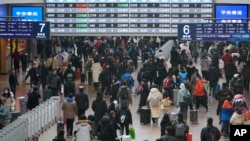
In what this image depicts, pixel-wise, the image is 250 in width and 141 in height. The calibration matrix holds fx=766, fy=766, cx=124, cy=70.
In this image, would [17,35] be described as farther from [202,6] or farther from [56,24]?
[202,6]

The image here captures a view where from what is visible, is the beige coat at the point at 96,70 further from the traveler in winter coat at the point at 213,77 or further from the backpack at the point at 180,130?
the backpack at the point at 180,130

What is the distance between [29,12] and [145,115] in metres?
6.77

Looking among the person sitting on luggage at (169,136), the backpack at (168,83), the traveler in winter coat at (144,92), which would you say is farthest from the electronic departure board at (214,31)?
the person sitting on luggage at (169,136)

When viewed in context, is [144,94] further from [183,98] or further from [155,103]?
[155,103]

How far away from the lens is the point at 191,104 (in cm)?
2289

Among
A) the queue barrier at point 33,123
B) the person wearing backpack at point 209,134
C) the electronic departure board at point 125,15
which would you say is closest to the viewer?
A: the person wearing backpack at point 209,134

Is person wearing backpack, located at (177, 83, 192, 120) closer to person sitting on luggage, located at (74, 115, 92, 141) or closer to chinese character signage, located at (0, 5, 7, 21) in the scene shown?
person sitting on luggage, located at (74, 115, 92, 141)

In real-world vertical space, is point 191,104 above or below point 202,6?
below

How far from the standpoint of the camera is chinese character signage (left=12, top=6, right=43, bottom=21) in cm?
2663

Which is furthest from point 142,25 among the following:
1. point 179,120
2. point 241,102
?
point 179,120

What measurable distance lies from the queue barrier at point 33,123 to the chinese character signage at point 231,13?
6947mm

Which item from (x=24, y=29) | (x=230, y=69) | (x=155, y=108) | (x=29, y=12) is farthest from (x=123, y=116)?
(x=230, y=69)

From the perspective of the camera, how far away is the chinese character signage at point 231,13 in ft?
86.5

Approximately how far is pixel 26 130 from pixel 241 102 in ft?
18.7
